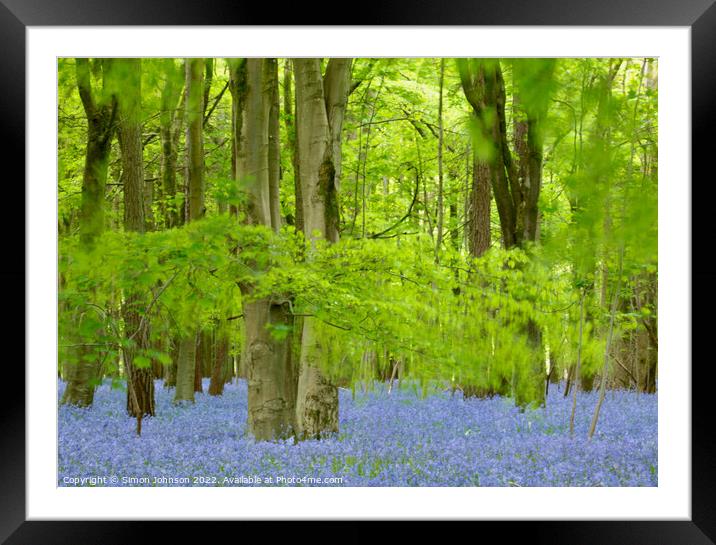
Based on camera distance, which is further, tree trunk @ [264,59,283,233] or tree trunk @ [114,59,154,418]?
tree trunk @ [264,59,283,233]

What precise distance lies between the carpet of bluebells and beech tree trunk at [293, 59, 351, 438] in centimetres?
39

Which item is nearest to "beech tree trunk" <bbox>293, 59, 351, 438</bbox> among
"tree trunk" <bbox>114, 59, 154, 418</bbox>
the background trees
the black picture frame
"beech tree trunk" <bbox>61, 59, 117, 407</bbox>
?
the background trees

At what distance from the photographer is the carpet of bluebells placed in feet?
15.6

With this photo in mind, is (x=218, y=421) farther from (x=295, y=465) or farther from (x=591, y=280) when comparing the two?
(x=591, y=280)

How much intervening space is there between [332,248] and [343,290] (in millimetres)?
440

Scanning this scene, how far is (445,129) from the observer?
1041 cm

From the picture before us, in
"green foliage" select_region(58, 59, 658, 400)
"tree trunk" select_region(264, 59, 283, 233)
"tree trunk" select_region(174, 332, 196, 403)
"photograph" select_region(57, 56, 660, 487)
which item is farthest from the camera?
"tree trunk" select_region(174, 332, 196, 403)

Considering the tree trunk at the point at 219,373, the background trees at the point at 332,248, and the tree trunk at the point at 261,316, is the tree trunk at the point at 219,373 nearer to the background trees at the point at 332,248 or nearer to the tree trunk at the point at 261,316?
the background trees at the point at 332,248

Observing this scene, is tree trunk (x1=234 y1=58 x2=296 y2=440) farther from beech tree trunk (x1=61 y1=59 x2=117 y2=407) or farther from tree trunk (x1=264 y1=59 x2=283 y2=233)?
beech tree trunk (x1=61 y1=59 x2=117 y2=407)

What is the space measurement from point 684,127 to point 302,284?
322cm

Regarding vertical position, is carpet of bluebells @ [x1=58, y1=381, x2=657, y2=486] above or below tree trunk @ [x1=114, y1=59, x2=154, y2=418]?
below

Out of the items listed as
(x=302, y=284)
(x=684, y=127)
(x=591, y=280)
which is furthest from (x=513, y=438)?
(x=684, y=127)
